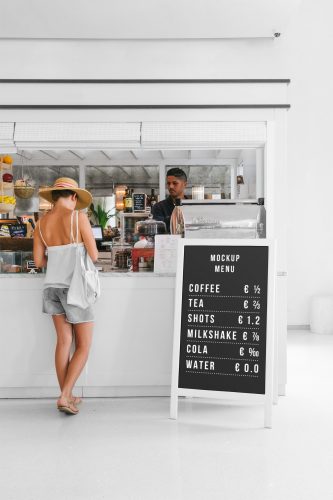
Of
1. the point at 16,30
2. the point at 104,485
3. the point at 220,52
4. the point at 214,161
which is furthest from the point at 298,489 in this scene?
the point at 214,161

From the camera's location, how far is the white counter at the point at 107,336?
4.36m

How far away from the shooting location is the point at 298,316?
819 centimetres

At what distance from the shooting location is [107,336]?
4367 millimetres

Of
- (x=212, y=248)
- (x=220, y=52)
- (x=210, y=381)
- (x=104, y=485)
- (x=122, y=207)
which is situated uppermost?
(x=220, y=52)

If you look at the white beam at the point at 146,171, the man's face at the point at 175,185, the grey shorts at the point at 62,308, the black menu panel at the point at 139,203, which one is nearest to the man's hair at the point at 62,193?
the grey shorts at the point at 62,308

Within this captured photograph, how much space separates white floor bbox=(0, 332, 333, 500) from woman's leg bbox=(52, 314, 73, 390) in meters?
0.31

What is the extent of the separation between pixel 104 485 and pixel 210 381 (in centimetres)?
124

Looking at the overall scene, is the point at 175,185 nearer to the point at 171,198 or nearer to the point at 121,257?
the point at 171,198

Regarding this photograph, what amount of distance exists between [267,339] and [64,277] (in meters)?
1.54

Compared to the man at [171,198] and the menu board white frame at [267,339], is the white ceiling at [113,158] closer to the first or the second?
the man at [171,198]

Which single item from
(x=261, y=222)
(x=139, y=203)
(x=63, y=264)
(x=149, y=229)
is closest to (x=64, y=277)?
(x=63, y=264)

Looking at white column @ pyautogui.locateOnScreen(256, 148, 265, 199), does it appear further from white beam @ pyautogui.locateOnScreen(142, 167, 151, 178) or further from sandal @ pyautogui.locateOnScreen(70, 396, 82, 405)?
white beam @ pyautogui.locateOnScreen(142, 167, 151, 178)

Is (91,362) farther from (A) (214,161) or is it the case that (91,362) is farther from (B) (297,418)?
(A) (214,161)

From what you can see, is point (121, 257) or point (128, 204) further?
point (128, 204)
